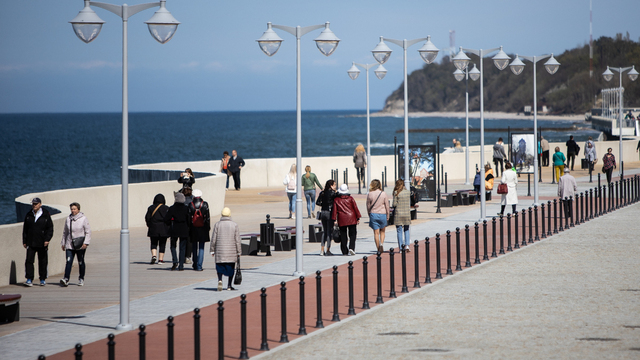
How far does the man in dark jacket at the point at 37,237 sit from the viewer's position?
13969 millimetres

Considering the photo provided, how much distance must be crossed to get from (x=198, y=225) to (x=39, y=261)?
295 cm

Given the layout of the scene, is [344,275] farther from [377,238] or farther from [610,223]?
[610,223]

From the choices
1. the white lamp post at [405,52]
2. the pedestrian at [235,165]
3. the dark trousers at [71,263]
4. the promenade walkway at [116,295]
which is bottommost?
the promenade walkway at [116,295]

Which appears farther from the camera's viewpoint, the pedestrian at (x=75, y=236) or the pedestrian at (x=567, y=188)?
the pedestrian at (x=567, y=188)

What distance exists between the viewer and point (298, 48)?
14766 millimetres

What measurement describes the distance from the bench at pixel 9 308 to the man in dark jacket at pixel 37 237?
2876 mm

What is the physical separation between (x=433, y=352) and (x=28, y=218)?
8239 millimetres

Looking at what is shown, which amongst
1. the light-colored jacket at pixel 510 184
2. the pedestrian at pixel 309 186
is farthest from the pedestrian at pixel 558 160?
the pedestrian at pixel 309 186

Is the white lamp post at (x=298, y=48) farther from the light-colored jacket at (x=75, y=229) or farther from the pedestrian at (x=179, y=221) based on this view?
the light-colored jacket at (x=75, y=229)

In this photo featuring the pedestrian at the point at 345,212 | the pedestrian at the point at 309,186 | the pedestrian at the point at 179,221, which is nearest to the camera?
the pedestrian at the point at 179,221

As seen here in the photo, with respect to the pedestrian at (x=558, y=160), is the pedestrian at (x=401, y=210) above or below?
below

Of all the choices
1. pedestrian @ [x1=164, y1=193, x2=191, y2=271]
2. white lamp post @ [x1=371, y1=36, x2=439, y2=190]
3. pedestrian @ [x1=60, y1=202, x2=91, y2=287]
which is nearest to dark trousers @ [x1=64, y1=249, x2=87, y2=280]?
pedestrian @ [x1=60, y1=202, x2=91, y2=287]

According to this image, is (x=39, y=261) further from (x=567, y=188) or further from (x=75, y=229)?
(x=567, y=188)

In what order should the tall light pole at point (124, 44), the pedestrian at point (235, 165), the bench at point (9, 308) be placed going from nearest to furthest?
the tall light pole at point (124, 44) → the bench at point (9, 308) → the pedestrian at point (235, 165)
